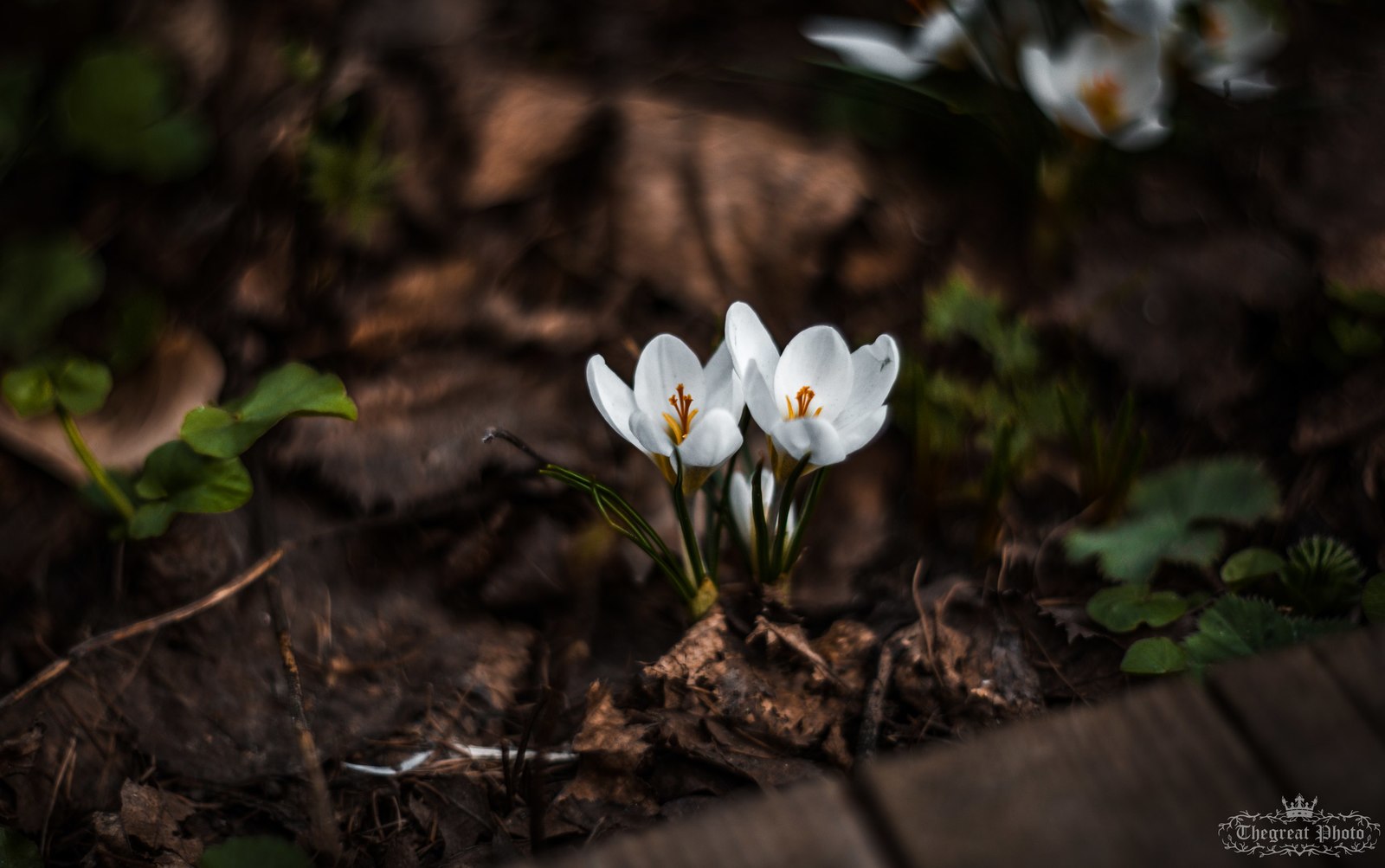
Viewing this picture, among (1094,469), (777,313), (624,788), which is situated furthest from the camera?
(777,313)

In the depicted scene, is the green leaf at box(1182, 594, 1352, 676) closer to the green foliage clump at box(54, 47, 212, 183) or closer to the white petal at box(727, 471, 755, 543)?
the white petal at box(727, 471, 755, 543)

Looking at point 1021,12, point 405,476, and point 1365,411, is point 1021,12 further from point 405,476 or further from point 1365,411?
point 405,476

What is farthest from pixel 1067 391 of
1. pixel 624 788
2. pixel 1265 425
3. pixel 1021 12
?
pixel 624 788

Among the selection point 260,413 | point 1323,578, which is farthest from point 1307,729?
point 260,413

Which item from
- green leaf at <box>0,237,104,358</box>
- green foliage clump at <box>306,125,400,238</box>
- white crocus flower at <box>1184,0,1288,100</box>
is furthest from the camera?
green foliage clump at <box>306,125,400,238</box>

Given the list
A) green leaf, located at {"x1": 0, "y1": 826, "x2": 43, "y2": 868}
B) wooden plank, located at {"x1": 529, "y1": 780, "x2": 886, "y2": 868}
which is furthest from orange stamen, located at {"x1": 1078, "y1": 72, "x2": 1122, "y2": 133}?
green leaf, located at {"x1": 0, "y1": 826, "x2": 43, "y2": 868}

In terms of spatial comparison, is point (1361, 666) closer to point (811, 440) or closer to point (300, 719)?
point (811, 440)
